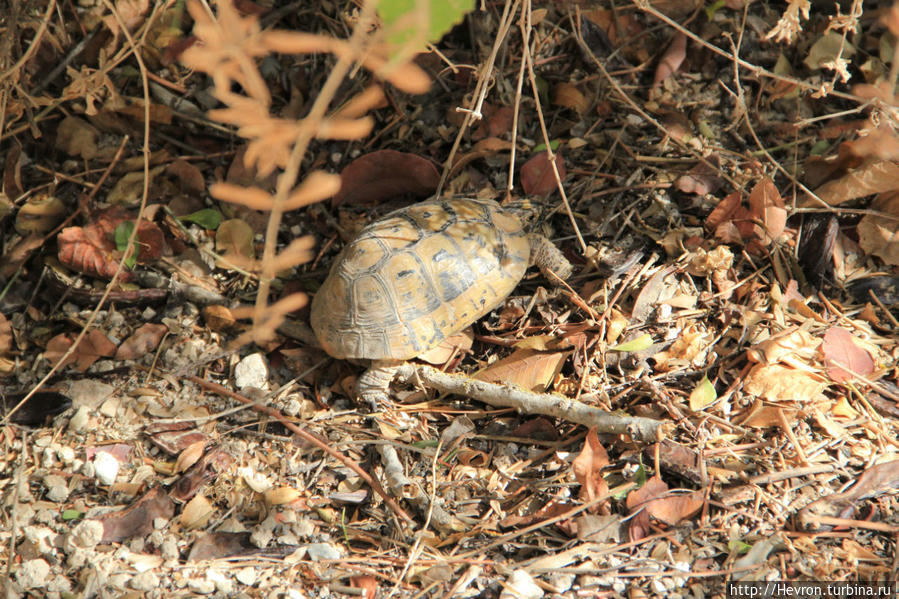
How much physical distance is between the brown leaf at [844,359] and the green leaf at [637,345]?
74 centimetres

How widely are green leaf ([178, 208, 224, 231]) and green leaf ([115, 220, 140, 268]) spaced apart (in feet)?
0.90

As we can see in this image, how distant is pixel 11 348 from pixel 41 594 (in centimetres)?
144

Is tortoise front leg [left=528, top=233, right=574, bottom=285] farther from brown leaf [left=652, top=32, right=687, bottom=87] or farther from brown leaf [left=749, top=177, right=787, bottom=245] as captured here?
brown leaf [left=652, top=32, right=687, bottom=87]

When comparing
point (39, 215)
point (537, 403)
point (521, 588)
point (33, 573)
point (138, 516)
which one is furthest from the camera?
point (39, 215)

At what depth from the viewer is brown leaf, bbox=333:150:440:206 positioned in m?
3.57

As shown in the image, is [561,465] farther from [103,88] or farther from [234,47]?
[103,88]

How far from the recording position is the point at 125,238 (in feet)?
11.2

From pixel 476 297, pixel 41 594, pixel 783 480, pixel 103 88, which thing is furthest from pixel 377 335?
pixel 103 88

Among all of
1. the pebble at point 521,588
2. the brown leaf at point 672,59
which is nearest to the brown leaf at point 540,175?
the brown leaf at point 672,59

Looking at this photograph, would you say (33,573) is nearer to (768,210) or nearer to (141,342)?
(141,342)

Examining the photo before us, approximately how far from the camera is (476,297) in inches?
128

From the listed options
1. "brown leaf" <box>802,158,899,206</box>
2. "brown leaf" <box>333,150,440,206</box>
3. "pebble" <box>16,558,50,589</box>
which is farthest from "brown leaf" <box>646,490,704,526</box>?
"pebble" <box>16,558,50,589</box>

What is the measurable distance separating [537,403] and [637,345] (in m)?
0.56

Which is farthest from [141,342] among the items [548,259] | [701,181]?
[701,181]
